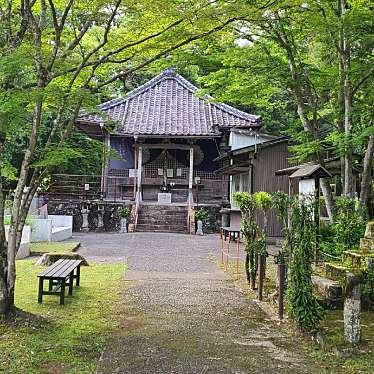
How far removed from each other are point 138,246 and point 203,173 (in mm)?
9797

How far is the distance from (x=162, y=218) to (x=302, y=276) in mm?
16326

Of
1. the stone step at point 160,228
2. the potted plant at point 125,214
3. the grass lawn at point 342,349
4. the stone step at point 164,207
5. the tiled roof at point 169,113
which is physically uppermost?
the tiled roof at point 169,113

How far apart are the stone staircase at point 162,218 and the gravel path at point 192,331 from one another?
9659 millimetres

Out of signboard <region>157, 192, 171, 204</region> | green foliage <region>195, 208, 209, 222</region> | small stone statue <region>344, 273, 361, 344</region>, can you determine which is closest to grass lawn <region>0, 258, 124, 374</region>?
small stone statue <region>344, 273, 361, 344</region>

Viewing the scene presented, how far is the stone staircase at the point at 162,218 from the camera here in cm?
2102

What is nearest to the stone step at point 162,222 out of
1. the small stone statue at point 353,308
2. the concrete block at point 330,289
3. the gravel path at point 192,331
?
the gravel path at point 192,331

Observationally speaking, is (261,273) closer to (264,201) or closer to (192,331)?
(264,201)

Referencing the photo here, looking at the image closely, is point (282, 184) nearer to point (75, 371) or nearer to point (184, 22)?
point (184, 22)

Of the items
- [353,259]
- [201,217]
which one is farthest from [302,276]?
[201,217]

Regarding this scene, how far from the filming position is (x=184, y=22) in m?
6.01

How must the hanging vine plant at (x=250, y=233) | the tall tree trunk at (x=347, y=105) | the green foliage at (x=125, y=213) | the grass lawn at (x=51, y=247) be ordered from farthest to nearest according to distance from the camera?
the green foliage at (x=125, y=213) → the grass lawn at (x=51, y=247) → the tall tree trunk at (x=347, y=105) → the hanging vine plant at (x=250, y=233)

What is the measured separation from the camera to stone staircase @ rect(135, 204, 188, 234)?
21016 millimetres

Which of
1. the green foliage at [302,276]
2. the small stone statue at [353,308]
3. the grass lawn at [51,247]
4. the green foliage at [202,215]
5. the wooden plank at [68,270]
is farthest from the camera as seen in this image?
the green foliage at [202,215]

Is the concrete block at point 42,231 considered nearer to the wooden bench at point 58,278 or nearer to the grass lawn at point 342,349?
the wooden bench at point 58,278
